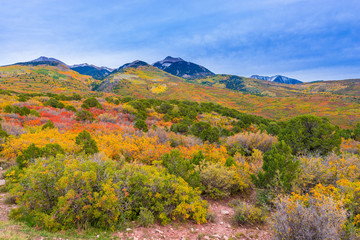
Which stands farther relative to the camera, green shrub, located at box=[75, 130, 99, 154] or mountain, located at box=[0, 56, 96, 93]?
mountain, located at box=[0, 56, 96, 93]

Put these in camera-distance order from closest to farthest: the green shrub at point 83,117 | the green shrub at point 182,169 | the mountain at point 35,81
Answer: the green shrub at point 182,169 < the green shrub at point 83,117 < the mountain at point 35,81

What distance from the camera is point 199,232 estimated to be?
14.3 ft

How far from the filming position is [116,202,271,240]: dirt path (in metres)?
3.92

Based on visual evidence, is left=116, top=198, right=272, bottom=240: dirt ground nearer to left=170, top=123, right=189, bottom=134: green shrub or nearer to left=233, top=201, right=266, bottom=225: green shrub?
left=233, top=201, right=266, bottom=225: green shrub

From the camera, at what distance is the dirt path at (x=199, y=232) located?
3919 mm

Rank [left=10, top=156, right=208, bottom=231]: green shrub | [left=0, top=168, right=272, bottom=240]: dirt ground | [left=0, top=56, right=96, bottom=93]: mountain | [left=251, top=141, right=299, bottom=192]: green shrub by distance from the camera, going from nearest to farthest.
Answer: [left=10, top=156, right=208, bottom=231]: green shrub < [left=0, top=168, right=272, bottom=240]: dirt ground < [left=251, top=141, right=299, bottom=192]: green shrub < [left=0, top=56, right=96, bottom=93]: mountain

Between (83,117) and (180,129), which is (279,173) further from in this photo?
(83,117)

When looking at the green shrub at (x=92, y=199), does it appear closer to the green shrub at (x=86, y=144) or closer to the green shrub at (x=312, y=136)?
the green shrub at (x=86, y=144)

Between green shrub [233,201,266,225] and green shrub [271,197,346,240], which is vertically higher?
green shrub [271,197,346,240]

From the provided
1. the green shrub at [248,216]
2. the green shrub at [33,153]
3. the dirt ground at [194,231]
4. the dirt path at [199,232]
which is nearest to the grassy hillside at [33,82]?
the green shrub at [33,153]

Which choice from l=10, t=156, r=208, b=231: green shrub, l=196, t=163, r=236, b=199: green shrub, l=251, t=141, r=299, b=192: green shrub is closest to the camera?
l=10, t=156, r=208, b=231: green shrub

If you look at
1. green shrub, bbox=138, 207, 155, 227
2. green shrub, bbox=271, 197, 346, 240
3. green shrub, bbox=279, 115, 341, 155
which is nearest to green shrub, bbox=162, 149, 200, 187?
green shrub, bbox=138, 207, 155, 227

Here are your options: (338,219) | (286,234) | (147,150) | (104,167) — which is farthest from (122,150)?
(338,219)

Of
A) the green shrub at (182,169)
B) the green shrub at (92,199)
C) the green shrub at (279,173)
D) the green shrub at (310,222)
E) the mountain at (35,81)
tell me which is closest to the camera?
the green shrub at (310,222)
